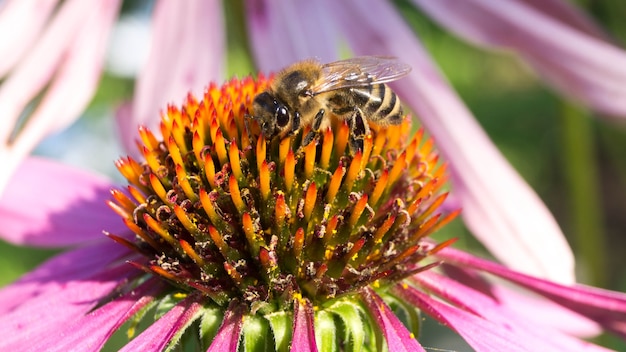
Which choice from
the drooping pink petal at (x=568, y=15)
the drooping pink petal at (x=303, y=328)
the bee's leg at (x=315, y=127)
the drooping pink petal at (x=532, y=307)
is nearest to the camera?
the drooping pink petal at (x=303, y=328)

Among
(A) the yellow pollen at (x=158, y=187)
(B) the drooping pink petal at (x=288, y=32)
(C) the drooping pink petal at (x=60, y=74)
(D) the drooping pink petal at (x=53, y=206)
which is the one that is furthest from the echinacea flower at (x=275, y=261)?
(B) the drooping pink petal at (x=288, y=32)

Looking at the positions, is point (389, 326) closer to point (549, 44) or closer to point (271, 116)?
point (271, 116)

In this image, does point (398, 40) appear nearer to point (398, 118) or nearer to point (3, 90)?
point (398, 118)

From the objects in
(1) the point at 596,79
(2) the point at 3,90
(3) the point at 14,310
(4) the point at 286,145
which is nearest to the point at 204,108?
(4) the point at 286,145

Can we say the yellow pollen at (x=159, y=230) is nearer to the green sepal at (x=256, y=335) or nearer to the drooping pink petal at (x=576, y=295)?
the green sepal at (x=256, y=335)

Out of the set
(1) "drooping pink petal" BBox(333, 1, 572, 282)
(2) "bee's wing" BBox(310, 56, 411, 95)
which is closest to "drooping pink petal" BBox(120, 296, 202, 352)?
(2) "bee's wing" BBox(310, 56, 411, 95)
